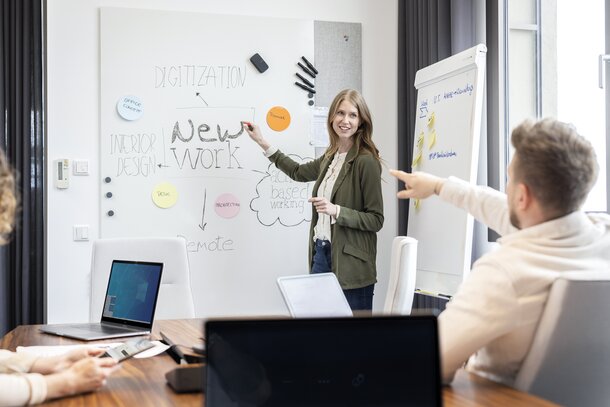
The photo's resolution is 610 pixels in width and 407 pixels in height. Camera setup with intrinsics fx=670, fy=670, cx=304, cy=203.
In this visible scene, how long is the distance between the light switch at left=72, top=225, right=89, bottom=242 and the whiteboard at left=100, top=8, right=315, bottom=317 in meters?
0.10

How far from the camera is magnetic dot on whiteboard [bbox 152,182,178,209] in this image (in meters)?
3.97

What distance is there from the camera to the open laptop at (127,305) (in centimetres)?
207

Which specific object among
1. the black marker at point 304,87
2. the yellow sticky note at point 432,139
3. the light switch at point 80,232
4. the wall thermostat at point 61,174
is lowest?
the light switch at point 80,232

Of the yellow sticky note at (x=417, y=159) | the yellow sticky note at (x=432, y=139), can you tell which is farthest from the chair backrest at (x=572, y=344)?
the yellow sticky note at (x=417, y=159)

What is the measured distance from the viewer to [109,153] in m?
3.89

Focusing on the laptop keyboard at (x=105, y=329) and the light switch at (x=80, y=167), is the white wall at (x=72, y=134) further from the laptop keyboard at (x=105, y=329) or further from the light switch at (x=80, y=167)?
the laptop keyboard at (x=105, y=329)

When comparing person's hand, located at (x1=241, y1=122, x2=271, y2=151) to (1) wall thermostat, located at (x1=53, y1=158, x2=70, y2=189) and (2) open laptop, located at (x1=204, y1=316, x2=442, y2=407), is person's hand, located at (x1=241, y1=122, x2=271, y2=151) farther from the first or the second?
(2) open laptop, located at (x1=204, y1=316, x2=442, y2=407)

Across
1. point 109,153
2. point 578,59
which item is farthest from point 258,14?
point 578,59

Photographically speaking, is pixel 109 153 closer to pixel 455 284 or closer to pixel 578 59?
pixel 455 284

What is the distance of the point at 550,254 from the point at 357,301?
83.1 inches

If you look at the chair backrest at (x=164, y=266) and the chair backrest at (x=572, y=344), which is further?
the chair backrest at (x=164, y=266)

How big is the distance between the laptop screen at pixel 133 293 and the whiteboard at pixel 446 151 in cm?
168

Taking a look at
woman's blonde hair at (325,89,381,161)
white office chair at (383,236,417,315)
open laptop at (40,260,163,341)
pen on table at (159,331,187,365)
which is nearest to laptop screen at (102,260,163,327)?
open laptop at (40,260,163,341)

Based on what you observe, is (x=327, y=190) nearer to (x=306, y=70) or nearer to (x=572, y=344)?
(x=306, y=70)
